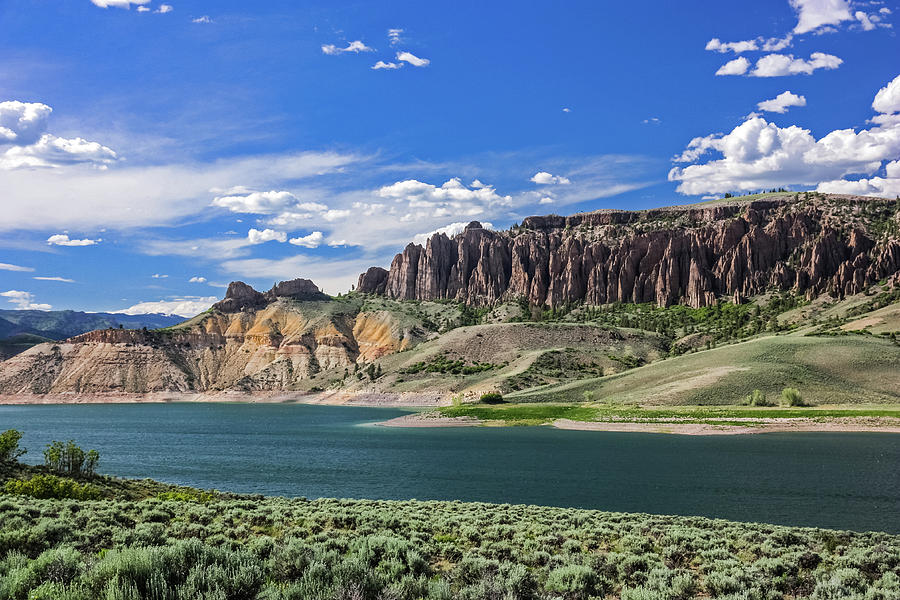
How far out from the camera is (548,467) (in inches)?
2244

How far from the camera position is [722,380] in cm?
10994

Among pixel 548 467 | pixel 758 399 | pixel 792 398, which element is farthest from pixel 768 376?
pixel 548 467

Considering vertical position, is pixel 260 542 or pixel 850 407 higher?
pixel 260 542

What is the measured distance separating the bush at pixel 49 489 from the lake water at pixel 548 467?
1522cm

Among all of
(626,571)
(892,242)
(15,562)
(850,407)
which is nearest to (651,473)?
(626,571)

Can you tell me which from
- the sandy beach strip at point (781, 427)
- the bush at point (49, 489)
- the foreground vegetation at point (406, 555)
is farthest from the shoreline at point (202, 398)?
the foreground vegetation at point (406, 555)

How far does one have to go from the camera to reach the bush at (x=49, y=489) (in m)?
30.3

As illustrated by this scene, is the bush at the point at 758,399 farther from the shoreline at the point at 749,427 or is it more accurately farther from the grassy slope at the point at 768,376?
the shoreline at the point at 749,427

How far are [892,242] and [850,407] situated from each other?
137 meters

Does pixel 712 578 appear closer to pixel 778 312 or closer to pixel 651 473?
pixel 651 473

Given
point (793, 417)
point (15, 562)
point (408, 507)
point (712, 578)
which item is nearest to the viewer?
point (15, 562)

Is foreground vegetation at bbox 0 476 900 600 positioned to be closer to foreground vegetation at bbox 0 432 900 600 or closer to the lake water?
foreground vegetation at bbox 0 432 900 600

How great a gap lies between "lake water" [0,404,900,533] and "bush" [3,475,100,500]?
15.2 m

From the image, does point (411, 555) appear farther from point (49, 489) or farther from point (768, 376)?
point (768, 376)
